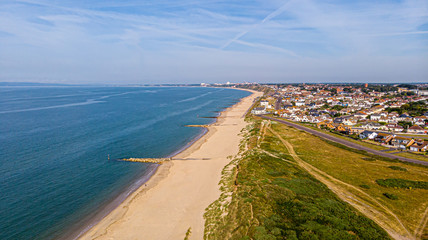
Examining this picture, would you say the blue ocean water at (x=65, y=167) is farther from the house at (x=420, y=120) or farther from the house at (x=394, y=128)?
the house at (x=420, y=120)

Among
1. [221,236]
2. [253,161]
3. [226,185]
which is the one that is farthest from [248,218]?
[253,161]

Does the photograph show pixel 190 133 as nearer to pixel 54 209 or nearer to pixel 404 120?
pixel 54 209

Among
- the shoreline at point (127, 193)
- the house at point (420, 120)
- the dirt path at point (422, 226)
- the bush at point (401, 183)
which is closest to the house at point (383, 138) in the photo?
the bush at point (401, 183)

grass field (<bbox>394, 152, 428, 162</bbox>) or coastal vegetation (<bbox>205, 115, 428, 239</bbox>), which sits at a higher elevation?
coastal vegetation (<bbox>205, 115, 428, 239</bbox>)

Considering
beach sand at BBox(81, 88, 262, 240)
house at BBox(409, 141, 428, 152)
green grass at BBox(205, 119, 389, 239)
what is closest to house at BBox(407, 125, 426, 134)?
house at BBox(409, 141, 428, 152)

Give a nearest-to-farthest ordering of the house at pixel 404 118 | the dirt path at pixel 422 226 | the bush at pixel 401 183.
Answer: the dirt path at pixel 422 226 < the bush at pixel 401 183 < the house at pixel 404 118

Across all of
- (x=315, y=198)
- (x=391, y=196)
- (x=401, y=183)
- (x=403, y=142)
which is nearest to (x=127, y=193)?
(x=315, y=198)

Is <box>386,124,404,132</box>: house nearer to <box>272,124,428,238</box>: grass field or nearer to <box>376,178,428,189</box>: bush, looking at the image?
<box>272,124,428,238</box>: grass field
